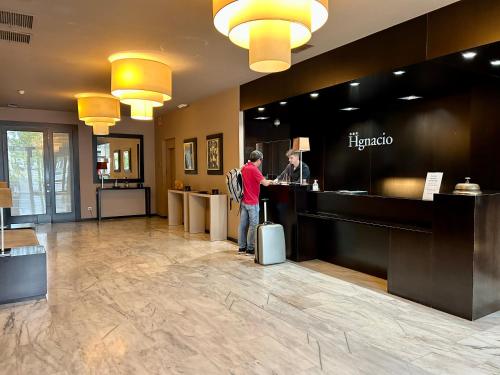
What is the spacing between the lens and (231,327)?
320 cm

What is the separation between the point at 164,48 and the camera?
15.1 ft

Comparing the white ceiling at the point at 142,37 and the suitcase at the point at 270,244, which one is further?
the suitcase at the point at 270,244

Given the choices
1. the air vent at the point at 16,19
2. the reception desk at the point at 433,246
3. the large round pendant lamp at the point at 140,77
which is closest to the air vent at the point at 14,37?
the air vent at the point at 16,19

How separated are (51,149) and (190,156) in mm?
3863

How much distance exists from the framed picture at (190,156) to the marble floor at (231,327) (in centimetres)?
365

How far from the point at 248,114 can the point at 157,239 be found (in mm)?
3113

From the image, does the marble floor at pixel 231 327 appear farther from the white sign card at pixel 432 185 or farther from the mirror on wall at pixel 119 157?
the mirror on wall at pixel 119 157

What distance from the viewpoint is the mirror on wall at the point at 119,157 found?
390 inches

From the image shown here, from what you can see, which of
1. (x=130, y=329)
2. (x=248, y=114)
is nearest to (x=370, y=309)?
(x=130, y=329)

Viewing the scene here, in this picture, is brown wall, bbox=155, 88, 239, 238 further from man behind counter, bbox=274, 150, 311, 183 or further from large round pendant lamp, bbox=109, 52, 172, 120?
large round pendant lamp, bbox=109, 52, 172, 120

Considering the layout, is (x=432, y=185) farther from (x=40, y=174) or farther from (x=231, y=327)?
(x=40, y=174)

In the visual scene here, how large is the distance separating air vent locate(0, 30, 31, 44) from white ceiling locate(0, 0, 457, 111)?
0.08m

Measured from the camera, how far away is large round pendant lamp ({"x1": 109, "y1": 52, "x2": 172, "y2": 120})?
4836 millimetres

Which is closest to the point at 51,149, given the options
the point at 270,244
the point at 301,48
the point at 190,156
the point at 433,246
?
the point at 190,156
